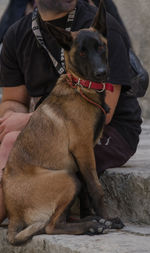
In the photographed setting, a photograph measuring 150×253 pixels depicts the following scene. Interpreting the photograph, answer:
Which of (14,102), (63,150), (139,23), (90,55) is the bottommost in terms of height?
(139,23)

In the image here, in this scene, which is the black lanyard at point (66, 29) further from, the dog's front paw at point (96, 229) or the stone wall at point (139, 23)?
the stone wall at point (139, 23)

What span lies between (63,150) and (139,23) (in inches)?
269

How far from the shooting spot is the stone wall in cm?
938

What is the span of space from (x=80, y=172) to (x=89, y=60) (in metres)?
0.68

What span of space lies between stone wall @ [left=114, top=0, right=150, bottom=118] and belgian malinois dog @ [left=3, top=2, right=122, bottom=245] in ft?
20.8

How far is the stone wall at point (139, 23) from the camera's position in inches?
369

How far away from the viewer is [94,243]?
8.87 feet

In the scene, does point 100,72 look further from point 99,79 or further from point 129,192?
point 129,192

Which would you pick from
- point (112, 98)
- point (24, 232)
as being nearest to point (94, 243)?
point (24, 232)

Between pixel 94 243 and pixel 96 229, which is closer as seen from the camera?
pixel 94 243

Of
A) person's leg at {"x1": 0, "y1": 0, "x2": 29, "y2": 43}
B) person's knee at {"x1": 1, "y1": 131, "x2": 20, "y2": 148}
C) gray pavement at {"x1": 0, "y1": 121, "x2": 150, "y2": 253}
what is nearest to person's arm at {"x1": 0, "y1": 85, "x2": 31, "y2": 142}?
Answer: person's knee at {"x1": 1, "y1": 131, "x2": 20, "y2": 148}

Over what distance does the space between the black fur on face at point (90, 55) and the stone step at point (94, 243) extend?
0.90 m

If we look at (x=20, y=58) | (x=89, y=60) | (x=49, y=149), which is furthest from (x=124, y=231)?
(x=20, y=58)

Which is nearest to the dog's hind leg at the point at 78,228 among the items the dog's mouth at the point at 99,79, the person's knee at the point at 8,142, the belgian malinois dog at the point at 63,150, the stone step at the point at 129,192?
the belgian malinois dog at the point at 63,150
